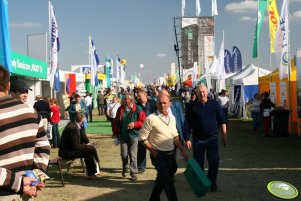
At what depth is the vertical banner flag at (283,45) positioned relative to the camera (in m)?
13.9

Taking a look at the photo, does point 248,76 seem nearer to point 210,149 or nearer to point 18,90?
point 210,149

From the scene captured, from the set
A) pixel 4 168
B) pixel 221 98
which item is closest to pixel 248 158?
pixel 221 98

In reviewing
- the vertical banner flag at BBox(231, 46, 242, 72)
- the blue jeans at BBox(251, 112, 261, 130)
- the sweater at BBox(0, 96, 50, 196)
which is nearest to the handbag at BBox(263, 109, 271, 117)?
the blue jeans at BBox(251, 112, 261, 130)

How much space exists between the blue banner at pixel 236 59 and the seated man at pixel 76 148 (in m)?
17.0

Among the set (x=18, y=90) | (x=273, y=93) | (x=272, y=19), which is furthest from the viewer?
(x=273, y=93)

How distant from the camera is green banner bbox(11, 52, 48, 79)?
13352mm

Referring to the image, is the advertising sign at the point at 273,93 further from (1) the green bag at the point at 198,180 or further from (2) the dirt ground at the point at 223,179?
(1) the green bag at the point at 198,180

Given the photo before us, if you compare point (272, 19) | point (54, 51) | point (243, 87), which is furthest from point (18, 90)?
point (243, 87)

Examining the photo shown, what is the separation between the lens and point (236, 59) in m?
23.8

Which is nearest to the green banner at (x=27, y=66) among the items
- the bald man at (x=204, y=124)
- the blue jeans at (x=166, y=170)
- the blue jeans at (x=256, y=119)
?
the bald man at (x=204, y=124)

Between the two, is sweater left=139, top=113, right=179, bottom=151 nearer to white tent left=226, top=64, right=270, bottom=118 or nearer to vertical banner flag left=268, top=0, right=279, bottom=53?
vertical banner flag left=268, top=0, right=279, bottom=53

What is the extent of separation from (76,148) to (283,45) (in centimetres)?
912

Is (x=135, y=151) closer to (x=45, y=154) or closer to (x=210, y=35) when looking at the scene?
(x=45, y=154)

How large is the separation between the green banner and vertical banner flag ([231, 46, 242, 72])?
37.1ft
